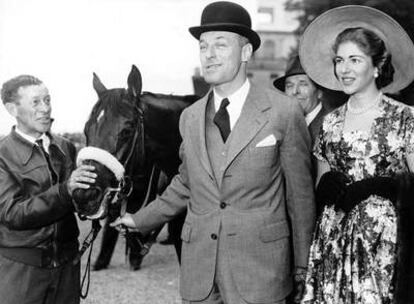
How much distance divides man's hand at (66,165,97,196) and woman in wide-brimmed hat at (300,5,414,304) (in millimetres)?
1249

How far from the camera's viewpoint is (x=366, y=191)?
2760 mm

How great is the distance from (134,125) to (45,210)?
93 cm

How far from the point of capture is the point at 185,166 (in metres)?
3.19

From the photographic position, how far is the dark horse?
332 cm

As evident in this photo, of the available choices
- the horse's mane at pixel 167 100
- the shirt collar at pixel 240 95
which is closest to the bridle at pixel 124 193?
the horse's mane at pixel 167 100

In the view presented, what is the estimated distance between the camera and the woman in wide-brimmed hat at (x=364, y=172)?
2.70m

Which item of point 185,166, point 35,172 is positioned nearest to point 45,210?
point 35,172

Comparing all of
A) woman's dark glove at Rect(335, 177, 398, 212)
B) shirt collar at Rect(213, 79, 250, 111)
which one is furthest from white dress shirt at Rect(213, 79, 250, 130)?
woman's dark glove at Rect(335, 177, 398, 212)

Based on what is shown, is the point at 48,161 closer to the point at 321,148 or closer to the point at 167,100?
the point at 167,100

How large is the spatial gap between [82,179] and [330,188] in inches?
52.0

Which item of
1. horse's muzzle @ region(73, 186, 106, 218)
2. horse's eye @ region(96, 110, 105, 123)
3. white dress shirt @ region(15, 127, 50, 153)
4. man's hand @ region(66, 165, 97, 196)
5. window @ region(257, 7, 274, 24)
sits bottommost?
horse's muzzle @ region(73, 186, 106, 218)

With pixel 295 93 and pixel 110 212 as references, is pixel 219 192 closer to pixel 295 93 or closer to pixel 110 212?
pixel 110 212

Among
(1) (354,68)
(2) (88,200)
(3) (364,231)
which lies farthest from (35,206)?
(1) (354,68)

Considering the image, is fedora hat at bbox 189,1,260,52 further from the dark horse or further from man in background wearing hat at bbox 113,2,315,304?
the dark horse
